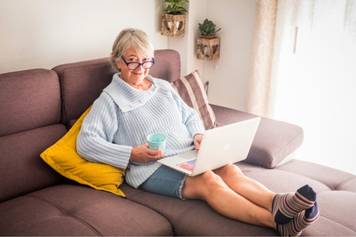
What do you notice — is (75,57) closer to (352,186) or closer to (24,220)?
(24,220)

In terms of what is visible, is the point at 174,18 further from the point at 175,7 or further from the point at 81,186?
the point at 81,186

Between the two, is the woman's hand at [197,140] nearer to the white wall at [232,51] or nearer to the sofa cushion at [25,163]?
the sofa cushion at [25,163]

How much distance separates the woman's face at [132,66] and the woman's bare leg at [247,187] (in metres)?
0.65

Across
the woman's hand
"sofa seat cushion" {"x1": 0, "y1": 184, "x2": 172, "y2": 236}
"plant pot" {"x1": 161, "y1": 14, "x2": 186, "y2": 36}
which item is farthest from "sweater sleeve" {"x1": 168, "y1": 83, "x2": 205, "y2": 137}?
"plant pot" {"x1": 161, "y1": 14, "x2": 186, "y2": 36}

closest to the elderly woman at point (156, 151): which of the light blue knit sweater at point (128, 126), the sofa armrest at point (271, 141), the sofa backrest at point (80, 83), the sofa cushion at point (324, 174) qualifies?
the light blue knit sweater at point (128, 126)

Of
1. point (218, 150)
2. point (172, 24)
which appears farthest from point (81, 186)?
point (172, 24)

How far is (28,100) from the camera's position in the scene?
2021 mm

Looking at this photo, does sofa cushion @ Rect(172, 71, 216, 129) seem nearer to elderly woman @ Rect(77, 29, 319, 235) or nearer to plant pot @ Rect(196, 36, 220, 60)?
elderly woman @ Rect(77, 29, 319, 235)

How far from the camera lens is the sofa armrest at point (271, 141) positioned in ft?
7.66

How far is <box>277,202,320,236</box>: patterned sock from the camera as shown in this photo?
160cm

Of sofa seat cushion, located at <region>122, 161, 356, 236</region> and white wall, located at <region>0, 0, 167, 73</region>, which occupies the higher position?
white wall, located at <region>0, 0, 167, 73</region>

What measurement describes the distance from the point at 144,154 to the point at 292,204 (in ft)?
2.39

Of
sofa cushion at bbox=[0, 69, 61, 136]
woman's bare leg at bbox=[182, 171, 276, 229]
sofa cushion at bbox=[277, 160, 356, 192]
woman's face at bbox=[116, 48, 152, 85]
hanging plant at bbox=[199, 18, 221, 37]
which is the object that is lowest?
sofa cushion at bbox=[277, 160, 356, 192]

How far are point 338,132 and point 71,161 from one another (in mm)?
1808
